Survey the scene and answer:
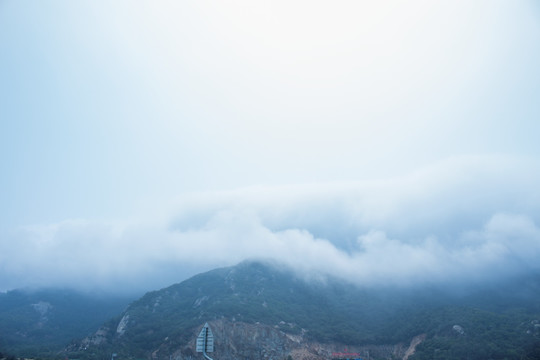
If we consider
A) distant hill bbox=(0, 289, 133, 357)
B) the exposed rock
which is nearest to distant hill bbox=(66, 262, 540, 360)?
the exposed rock

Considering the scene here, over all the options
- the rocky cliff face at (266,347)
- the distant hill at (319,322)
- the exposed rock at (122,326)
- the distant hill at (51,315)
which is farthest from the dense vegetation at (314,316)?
the rocky cliff face at (266,347)

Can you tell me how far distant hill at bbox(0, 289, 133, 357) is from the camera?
132 metres

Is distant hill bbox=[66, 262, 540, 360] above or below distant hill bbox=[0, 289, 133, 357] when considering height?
below

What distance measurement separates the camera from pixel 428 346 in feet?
315

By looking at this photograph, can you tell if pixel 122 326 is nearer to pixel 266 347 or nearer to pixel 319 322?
pixel 266 347

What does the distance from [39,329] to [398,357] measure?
138862mm

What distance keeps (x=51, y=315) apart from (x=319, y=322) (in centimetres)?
12285

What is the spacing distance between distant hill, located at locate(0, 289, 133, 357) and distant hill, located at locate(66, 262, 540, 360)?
32.2m

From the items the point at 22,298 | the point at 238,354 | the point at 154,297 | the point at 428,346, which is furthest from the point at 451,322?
the point at 22,298

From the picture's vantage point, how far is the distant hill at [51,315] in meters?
132

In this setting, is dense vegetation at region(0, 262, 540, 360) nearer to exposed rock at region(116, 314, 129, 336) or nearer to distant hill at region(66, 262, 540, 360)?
distant hill at region(66, 262, 540, 360)

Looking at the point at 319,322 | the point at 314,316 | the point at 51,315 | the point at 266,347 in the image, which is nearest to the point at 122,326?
the point at 266,347

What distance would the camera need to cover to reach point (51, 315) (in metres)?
159

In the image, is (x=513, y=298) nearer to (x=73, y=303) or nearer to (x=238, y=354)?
(x=238, y=354)
